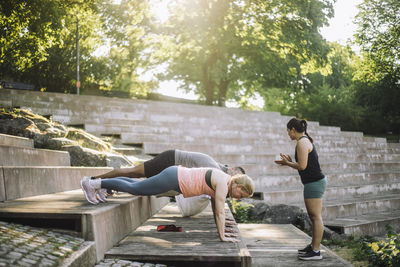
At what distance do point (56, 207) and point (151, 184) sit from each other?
1123mm

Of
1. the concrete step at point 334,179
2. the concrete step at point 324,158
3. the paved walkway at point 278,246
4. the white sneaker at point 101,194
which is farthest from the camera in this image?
the concrete step at point 324,158

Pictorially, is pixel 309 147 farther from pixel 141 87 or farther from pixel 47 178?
pixel 141 87

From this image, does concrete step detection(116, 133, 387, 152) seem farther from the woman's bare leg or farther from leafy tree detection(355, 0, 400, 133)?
leafy tree detection(355, 0, 400, 133)

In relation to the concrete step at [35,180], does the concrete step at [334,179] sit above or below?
below

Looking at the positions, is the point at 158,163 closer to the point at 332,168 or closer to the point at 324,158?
the point at 332,168

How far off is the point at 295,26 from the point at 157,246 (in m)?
19.0

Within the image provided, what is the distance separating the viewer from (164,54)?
1013 inches

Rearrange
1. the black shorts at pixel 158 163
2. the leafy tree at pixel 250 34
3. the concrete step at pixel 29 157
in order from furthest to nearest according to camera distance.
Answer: the leafy tree at pixel 250 34 → the black shorts at pixel 158 163 → the concrete step at pixel 29 157

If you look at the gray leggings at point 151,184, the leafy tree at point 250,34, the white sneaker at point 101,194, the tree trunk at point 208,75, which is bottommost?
the white sneaker at point 101,194

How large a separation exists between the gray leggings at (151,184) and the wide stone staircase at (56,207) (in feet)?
0.57

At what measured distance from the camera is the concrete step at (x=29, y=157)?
15.4 ft

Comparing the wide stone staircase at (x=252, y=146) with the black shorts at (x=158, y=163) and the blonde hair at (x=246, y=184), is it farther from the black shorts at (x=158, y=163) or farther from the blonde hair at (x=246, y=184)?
the blonde hair at (x=246, y=184)

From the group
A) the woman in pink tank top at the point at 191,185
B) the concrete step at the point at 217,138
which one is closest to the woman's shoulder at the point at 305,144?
the woman in pink tank top at the point at 191,185

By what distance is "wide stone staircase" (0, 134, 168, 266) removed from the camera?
3152mm
